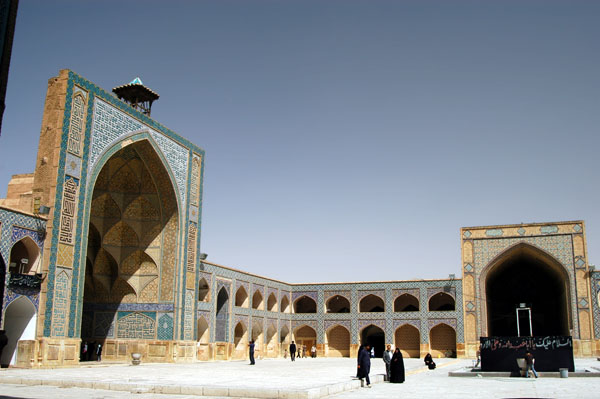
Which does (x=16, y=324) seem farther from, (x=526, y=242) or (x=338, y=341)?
(x=526, y=242)

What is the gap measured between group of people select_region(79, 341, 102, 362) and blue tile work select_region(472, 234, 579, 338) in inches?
648

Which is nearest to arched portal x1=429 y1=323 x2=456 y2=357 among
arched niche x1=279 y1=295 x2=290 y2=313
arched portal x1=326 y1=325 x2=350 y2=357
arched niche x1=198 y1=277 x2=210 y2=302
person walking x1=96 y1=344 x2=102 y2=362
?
arched portal x1=326 y1=325 x2=350 y2=357

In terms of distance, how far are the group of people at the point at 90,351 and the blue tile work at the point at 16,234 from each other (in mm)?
5316

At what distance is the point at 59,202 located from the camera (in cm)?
1438

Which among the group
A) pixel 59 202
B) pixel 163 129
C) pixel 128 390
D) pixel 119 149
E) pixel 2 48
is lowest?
pixel 128 390

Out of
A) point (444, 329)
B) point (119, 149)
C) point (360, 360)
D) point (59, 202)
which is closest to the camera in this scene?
point (360, 360)

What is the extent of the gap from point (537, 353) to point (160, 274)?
11575 millimetres

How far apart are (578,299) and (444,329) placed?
20.1ft

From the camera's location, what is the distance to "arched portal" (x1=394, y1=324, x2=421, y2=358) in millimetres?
29219

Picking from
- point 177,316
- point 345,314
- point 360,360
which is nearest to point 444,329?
point 345,314

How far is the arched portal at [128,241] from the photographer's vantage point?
Result: 62.8 feet

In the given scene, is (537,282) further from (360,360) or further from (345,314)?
(360,360)

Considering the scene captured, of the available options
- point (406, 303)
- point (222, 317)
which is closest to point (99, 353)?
point (222, 317)

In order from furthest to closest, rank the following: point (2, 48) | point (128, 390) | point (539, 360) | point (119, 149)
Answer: point (119, 149) < point (539, 360) < point (128, 390) < point (2, 48)
